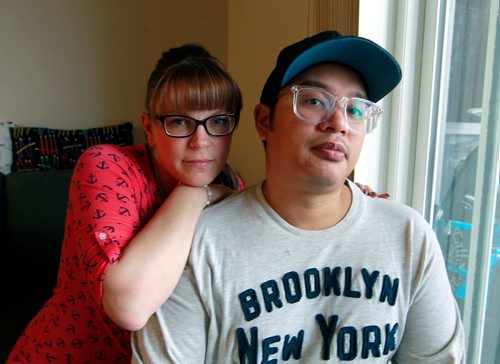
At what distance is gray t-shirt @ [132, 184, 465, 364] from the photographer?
84cm

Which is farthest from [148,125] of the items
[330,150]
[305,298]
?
[305,298]

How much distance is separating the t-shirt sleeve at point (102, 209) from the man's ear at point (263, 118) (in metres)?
0.32

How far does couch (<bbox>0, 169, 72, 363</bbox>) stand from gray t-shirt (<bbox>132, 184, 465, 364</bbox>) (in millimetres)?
1552

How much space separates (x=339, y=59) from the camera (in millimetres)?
887

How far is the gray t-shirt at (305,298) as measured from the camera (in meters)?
0.84

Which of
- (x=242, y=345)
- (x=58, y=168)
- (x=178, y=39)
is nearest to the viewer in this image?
(x=242, y=345)

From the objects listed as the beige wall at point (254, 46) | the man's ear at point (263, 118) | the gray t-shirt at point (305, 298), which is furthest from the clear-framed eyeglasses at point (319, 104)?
the beige wall at point (254, 46)

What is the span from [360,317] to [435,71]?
869 mm

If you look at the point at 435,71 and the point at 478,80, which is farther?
the point at 435,71

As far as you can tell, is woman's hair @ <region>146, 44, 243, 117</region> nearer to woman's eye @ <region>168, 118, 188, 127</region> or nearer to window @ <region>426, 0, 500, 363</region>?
woman's eye @ <region>168, 118, 188, 127</region>

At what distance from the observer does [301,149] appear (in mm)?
857

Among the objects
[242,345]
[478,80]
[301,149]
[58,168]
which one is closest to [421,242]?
[301,149]

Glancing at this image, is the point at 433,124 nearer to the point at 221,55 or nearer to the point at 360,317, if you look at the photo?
the point at 360,317

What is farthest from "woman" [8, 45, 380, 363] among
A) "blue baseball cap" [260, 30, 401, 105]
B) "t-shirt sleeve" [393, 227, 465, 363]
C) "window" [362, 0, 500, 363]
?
"window" [362, 0, 500, 363]
